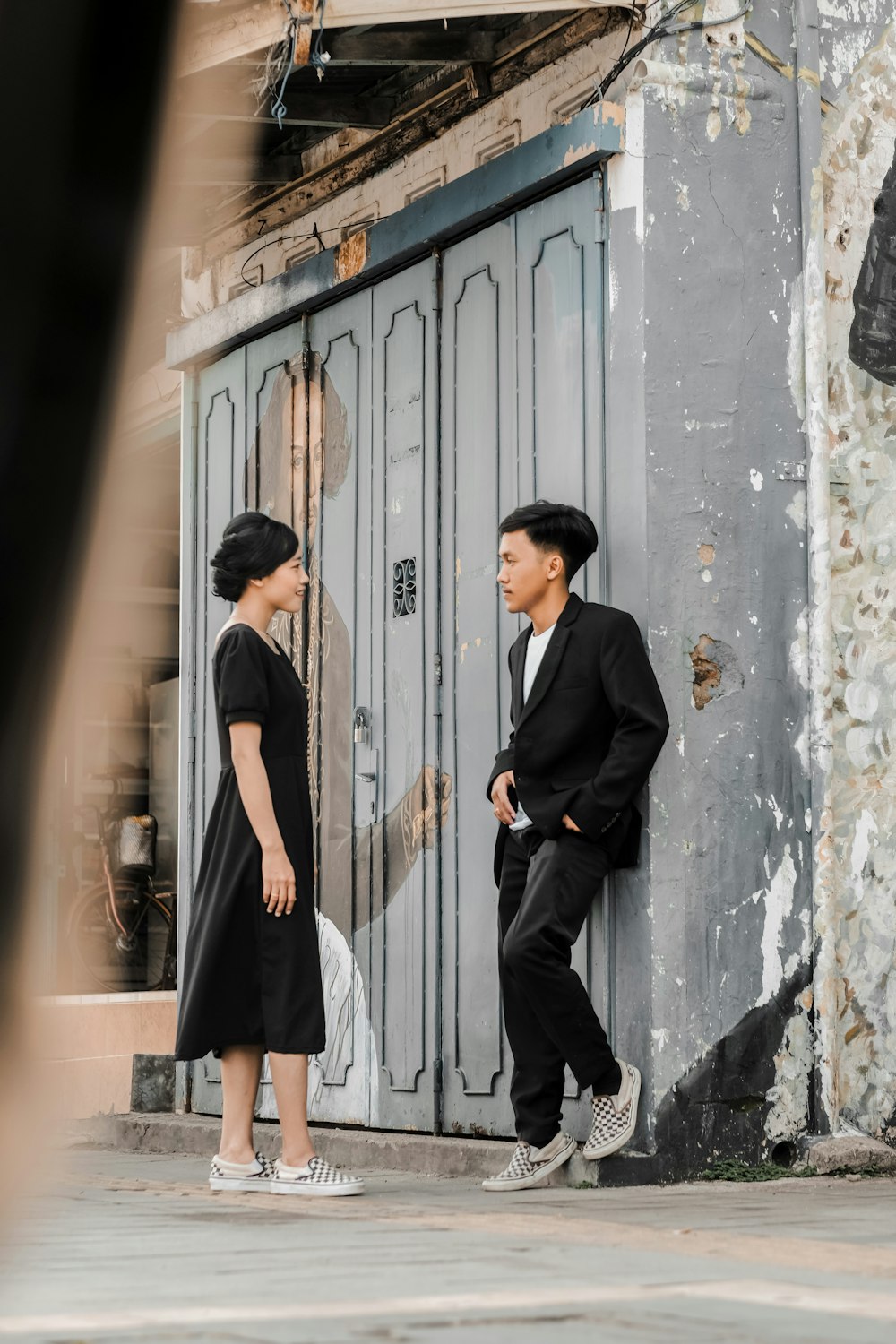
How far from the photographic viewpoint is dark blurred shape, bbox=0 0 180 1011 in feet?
1.74

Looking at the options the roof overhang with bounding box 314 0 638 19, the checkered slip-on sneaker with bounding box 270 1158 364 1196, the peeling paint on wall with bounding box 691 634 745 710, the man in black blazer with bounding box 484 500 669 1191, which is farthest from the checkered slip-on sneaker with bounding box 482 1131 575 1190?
the roof overhang with bounding box 314 0 638 19

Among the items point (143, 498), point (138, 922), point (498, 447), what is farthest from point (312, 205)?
point (143, 498)

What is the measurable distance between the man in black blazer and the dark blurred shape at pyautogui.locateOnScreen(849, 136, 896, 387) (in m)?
1.13

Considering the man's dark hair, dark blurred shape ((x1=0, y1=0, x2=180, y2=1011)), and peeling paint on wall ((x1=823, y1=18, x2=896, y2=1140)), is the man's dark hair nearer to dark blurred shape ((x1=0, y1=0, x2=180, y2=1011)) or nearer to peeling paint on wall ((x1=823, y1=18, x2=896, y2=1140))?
peeling paint on wall ((x1=823, y1=18, x2=896, y2=1140))

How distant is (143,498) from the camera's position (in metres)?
0.57

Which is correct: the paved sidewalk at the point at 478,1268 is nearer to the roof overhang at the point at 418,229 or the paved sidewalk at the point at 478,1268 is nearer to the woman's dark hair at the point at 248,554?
the woman's dark hair at the point at 248,554

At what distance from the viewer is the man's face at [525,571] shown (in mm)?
5105

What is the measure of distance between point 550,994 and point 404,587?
2032 millimetres

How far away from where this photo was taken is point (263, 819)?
479 cm

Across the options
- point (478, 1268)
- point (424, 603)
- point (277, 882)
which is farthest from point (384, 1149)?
point (478, 1268)

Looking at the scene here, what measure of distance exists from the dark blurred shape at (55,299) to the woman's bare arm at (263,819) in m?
4.25

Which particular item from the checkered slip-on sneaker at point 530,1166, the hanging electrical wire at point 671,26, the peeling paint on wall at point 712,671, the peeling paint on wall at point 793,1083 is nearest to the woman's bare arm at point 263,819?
the checkered slip-on sneaker at point 530,1166

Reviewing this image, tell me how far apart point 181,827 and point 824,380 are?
137 inches

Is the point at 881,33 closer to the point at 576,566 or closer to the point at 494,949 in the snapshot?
the point at 576,566
